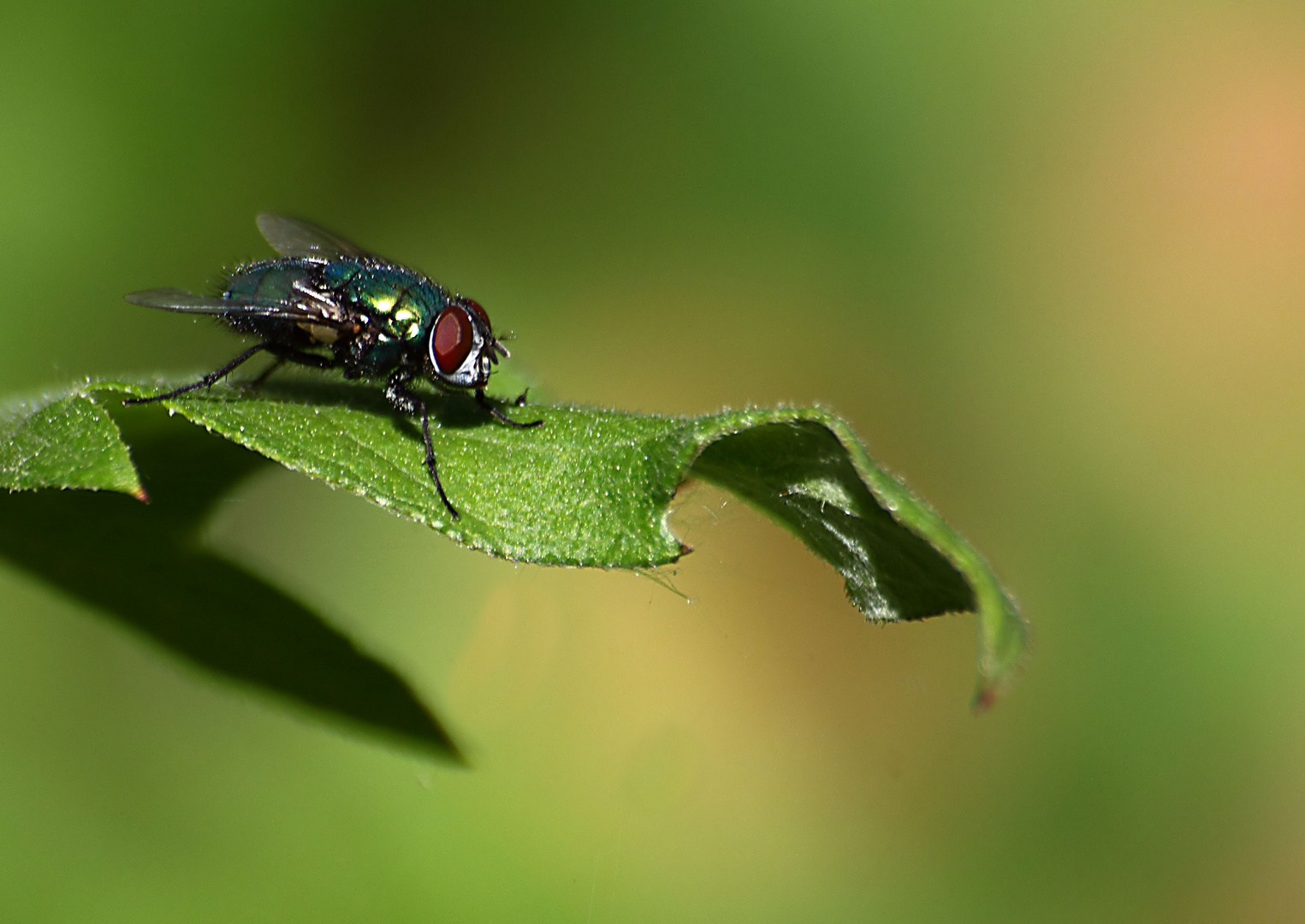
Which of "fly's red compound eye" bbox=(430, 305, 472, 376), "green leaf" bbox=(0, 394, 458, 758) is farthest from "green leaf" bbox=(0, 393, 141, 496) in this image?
"fly's red compound eye" bbox=(430, 305, 472, 376)

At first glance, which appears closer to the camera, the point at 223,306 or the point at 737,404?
the point at 223,306

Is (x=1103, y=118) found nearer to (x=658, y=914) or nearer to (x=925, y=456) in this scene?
(x=925, y=456)

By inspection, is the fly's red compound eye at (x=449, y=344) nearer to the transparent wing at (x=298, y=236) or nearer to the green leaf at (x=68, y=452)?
the transparent wing at (x=298, y=236)

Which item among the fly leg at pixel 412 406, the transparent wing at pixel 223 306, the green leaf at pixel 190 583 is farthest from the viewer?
the transparent wing at pixel 223 306

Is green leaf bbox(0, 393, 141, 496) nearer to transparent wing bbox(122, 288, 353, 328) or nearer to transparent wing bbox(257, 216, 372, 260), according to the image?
transparent wing bbox(122, 288, 353, 328)

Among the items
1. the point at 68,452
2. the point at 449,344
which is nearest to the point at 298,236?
the point at 449,344

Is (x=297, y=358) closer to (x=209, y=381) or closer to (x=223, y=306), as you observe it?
(x=223, y=306)

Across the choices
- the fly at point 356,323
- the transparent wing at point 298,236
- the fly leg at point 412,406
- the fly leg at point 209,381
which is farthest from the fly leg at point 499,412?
the transparent wing at point 298,236

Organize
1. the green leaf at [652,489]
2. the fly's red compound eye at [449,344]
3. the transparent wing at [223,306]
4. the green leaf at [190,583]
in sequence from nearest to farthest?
the green leaf at [652,489]
the green leaf at [190,583]
the transparent wing at [223,306]
the fly's red compound eye at [449,344]
